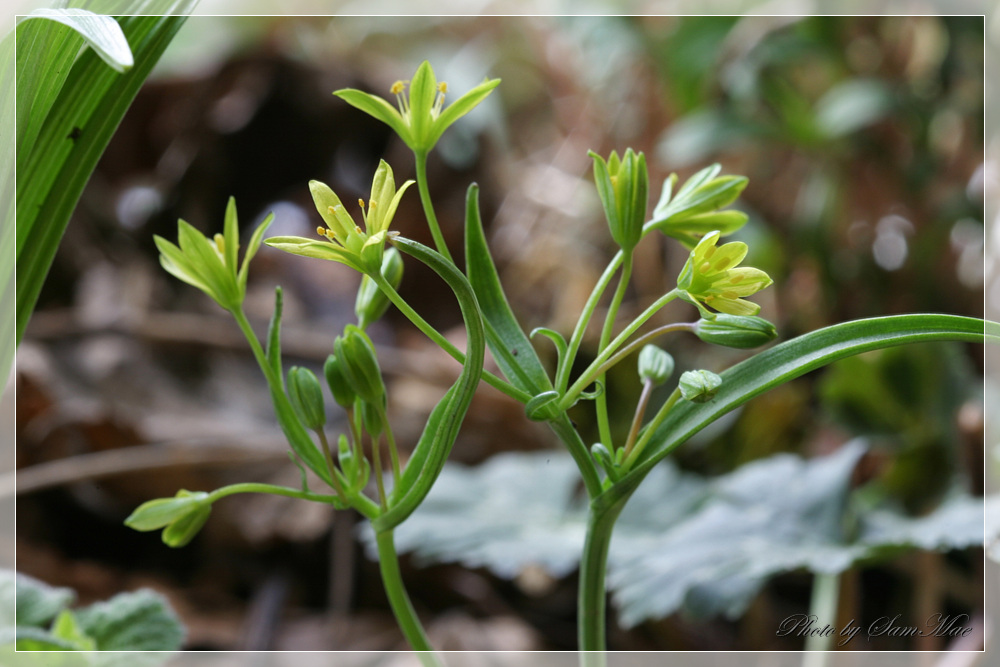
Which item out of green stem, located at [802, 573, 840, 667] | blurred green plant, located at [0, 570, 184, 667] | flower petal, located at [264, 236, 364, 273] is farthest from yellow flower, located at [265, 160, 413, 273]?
green stem, located at [802, 573, 840, 667]

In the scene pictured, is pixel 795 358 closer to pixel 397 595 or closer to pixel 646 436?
pixel 646 436

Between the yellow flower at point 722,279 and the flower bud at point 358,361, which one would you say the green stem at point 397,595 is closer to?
the flower bud at point 358,361

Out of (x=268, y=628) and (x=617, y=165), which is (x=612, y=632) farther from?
(x=617, y=165)

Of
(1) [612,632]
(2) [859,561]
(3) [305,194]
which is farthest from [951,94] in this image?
(3) [305,194]

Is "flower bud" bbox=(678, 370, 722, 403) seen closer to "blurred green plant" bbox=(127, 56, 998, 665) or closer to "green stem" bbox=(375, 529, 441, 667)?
"blurred green plant" bbox=(127, 56, 998, 665)

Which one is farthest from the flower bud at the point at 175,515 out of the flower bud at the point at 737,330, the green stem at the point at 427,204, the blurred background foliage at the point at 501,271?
the blurred background foliage at the point at 501,271

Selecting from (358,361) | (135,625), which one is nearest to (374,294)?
(358,361)
